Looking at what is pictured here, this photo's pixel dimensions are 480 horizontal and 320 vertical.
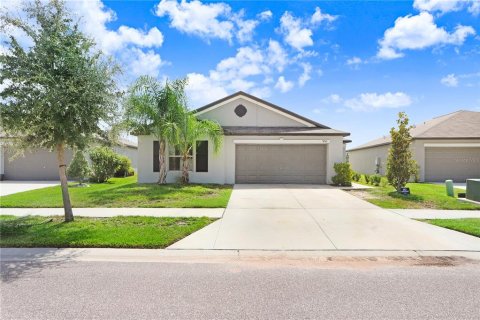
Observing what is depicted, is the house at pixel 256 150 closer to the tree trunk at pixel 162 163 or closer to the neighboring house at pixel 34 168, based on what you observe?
the tree trunk at pixel 162 163

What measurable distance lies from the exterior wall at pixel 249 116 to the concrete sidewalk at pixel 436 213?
31.3 ft

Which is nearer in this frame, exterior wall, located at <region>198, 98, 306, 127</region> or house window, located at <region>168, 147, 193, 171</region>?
house window, located at <region>168, 147, 193, 171</region>

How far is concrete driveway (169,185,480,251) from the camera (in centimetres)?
572

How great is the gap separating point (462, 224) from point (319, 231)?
388 cm

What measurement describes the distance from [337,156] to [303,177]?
7.68ft

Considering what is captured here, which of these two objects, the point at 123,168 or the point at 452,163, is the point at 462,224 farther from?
the point at 123,168

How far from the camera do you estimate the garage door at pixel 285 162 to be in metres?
16.8

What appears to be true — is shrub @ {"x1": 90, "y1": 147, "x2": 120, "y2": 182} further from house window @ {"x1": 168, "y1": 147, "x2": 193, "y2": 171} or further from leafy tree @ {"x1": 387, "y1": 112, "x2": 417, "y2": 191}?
leafy tree @ {"x1": 387, "y1": 112, "x2": 417, "y2": 191}

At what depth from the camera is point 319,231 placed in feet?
22.1

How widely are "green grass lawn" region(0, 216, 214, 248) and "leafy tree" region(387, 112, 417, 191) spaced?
8.99 m

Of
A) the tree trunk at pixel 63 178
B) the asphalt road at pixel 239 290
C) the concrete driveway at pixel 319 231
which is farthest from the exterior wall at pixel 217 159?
the asphalt road at pixel 239 290

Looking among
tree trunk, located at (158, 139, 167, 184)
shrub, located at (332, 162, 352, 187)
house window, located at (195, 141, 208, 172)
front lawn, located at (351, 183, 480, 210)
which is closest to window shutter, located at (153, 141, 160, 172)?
tree trunk, located at (158, 139, 167, 184)

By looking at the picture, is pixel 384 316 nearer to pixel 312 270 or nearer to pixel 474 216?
pixel 312 270

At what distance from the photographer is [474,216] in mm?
8414
